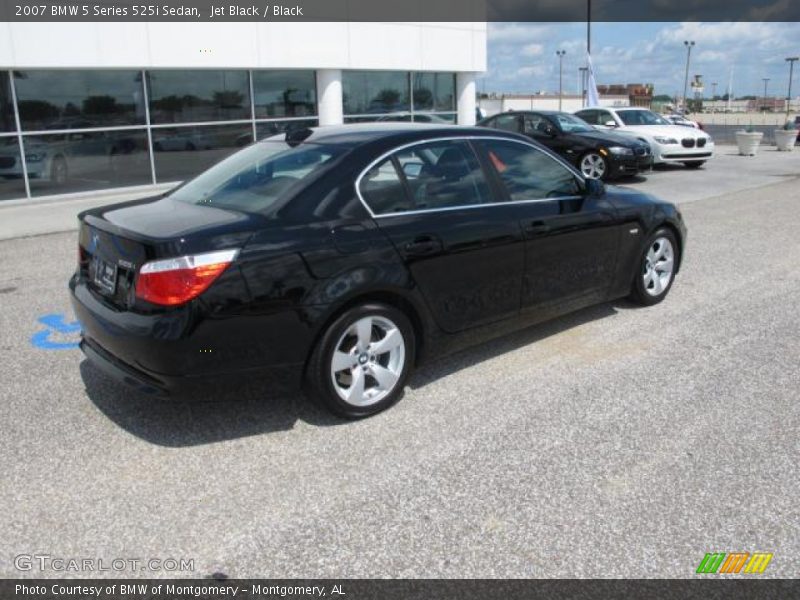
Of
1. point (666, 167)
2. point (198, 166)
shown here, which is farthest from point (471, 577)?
point (666, 167)

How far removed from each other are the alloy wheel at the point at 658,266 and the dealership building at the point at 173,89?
7684 millimetres

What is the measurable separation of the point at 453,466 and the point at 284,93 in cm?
1489

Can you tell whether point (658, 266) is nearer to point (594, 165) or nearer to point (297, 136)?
point (297, 136)

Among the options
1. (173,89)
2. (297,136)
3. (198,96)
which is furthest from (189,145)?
(297,136)

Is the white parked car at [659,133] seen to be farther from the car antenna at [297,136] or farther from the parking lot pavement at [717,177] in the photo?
the car antenna at [297,136]

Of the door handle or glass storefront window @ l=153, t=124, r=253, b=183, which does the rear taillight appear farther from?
glass storefront window @ l=153, t=124, r=253, b=183

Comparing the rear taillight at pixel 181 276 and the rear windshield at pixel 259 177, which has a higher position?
the rear windshield at pixel 259 177

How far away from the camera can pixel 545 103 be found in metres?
91.1

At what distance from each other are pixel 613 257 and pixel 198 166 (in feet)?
41.3

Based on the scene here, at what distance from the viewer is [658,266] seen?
6.00 metres

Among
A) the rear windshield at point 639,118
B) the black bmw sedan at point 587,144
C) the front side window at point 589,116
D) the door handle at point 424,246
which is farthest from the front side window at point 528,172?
the front side window at point 589,116

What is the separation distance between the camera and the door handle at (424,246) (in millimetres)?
3979

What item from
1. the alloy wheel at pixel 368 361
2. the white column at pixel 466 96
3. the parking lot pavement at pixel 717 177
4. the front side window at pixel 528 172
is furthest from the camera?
the white column at pixel 466 96

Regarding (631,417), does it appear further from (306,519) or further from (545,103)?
(545,103)
